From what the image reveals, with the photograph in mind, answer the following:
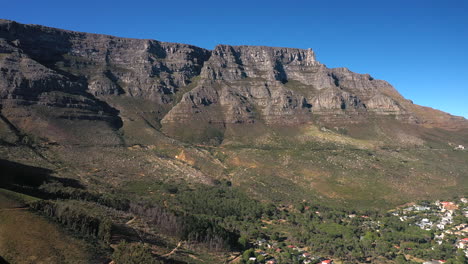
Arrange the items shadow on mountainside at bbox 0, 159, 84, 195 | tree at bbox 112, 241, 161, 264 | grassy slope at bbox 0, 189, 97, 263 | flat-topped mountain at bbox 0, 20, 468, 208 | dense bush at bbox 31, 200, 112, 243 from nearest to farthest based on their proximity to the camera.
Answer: grassy slope at bbox 0, 189, 97, 263
tree at bbox 112, 241, 161, 264
dense bush at bbox 31, 200, 112, 243
shadow on mountainside at bbox 0, 159, 84, 195
flat-topped mountain at bbox 0, 20, 468, 208

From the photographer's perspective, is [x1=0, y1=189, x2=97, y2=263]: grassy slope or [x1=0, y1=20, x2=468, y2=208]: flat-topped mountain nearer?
[x1=0, y1=189, x2=97, y2=263]: grassy slope

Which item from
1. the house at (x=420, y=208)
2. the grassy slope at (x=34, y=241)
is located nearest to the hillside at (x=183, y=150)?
the house at (x=420, y=208)

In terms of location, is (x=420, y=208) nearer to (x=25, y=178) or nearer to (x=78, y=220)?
(x=78, y=220)

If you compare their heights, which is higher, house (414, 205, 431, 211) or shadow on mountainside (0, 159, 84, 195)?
house (414, 205, 431, 211)

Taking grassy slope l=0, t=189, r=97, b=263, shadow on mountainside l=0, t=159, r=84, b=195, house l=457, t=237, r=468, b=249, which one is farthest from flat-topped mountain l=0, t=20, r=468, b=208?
grassy slope l=0, t=189, r=97, b=263

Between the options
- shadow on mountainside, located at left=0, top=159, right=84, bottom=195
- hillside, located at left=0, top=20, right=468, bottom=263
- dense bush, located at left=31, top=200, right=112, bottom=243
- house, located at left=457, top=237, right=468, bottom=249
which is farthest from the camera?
hillside, located at left=0, top=20, right=468, bottom=263

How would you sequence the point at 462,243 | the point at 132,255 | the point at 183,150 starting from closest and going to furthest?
the point at 132,255, the point at 462,243, the point at 183,150

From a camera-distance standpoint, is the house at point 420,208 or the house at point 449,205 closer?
the house at point 420,208

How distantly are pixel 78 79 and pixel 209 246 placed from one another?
162 metres

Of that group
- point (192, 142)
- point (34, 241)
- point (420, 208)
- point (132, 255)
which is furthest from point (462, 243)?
point (192, 142)

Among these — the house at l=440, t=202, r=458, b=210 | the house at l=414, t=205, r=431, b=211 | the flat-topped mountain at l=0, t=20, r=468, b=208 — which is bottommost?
the house at l=414, t=205, r=431, b=211

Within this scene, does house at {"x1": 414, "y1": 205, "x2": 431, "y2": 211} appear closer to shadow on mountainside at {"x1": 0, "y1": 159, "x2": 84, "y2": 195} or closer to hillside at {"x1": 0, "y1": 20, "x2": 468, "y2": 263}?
hillside at {"x1": 0, "y1": 20, "x2": 468, "y2": 263}

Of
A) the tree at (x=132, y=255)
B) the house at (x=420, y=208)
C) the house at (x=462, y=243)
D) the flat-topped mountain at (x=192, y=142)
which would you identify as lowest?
the tree at (x=132, y=255)

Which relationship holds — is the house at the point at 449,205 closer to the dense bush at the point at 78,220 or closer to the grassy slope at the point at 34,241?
the dense bush at the point at 78,220
